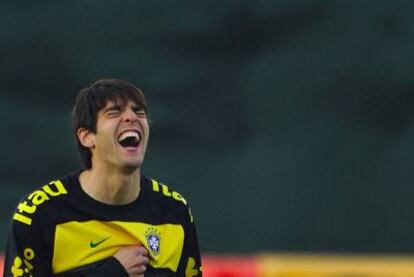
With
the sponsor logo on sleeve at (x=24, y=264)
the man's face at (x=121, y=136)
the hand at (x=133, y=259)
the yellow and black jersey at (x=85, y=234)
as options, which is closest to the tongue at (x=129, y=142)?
the man's face at (x=121, y=136)

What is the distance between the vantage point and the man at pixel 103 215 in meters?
4.89

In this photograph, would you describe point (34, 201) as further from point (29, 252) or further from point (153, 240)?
point (153, 240)

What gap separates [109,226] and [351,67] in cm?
473

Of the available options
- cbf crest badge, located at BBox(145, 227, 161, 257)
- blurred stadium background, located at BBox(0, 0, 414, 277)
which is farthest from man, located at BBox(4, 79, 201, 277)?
blurred stadium background, located at BBox(0, 0, 414, 277)

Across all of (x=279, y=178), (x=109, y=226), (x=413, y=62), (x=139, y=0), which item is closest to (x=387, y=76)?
(x=413, y=62)

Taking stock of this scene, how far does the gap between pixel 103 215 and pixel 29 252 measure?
11.4 inches

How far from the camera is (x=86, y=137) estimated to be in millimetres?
5055

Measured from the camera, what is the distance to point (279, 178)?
9.30 m

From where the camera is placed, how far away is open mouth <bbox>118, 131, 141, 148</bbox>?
4922 mm

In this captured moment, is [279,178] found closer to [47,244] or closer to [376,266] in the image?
[376,266]

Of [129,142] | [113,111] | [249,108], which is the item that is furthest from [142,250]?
[249,108]

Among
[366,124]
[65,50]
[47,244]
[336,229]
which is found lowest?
[47,244]

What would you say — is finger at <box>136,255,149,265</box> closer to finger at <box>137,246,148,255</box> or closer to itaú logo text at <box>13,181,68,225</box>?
finger at <box>137,246,148,255</box>

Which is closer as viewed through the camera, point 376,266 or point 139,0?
point 376,266
